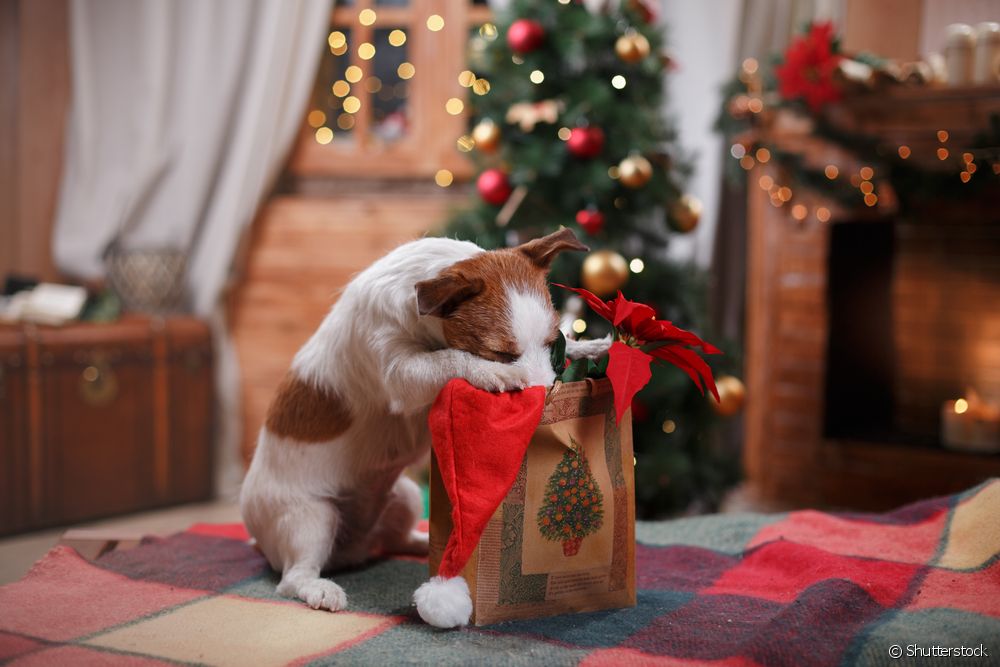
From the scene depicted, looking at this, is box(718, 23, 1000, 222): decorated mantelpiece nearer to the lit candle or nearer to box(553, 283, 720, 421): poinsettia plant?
the lit candle

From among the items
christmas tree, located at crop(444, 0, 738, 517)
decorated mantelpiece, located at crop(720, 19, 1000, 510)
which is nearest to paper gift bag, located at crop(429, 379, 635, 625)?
christmas tree, located at crop(444, 0, 738, 517)

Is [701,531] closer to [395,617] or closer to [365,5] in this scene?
[395,617]

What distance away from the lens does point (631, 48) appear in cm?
280

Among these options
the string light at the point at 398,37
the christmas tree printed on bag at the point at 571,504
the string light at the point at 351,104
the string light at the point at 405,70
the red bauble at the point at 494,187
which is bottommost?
the christmas tree printed on bag at the point at 571,504

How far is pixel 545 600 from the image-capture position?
4.50 feet

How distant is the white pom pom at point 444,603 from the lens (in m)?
1.28

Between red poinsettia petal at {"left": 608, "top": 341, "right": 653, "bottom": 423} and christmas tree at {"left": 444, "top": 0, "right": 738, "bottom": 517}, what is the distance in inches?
55.9

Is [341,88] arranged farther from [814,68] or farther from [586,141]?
[814,68]

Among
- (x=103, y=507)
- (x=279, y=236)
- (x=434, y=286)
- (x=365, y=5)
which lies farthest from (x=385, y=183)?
(x=434, y=286)

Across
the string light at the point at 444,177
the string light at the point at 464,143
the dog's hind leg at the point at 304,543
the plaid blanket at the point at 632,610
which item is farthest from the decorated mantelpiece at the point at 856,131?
the dog's hind leg at the point at 304,543

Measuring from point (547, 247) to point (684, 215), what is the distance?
162 cm

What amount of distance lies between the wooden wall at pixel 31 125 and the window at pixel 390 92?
3.28 ft

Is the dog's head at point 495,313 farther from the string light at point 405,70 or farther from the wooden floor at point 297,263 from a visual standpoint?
the string light at point 405,70

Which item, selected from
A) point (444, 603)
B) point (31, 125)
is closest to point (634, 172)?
point (444, 603)
